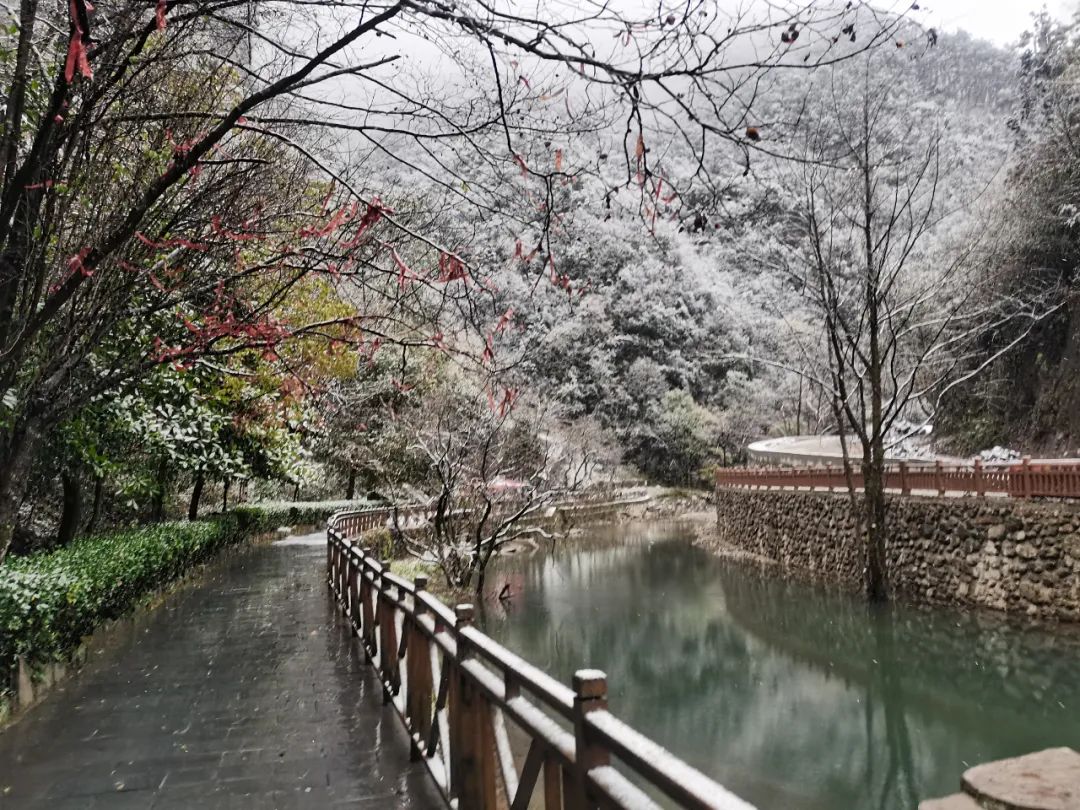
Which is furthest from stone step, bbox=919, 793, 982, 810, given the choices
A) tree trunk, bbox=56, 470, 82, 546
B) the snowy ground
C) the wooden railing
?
the snowy ground

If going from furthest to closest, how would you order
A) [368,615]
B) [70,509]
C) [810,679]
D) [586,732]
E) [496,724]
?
1. [70,509]
2. [810,679]
3. [368,615]
4. [496,724]
5. [586,732]

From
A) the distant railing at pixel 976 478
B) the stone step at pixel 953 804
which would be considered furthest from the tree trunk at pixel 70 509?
the distant railing at pixel 976 478

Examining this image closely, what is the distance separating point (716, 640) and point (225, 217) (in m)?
10.7

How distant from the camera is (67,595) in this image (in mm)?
6426

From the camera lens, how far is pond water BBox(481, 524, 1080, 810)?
8078 millimetres

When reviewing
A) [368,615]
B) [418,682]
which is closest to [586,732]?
[418,682]

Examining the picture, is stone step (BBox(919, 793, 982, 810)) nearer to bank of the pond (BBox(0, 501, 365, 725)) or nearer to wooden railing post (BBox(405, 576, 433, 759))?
wooden railing post (BBox(405, 576, 433, 759))

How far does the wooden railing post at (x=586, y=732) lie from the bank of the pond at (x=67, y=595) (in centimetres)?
495

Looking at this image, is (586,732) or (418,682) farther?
(418,682)

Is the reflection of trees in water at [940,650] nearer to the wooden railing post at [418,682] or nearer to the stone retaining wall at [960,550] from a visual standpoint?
the stone retaining wall at [960,550]

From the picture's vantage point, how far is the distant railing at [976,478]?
1220cm

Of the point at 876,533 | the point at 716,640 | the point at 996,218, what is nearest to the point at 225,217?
the point at 716,640

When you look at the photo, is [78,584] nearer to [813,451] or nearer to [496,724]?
[496,724]

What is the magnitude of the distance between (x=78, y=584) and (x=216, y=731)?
246 centimetres
